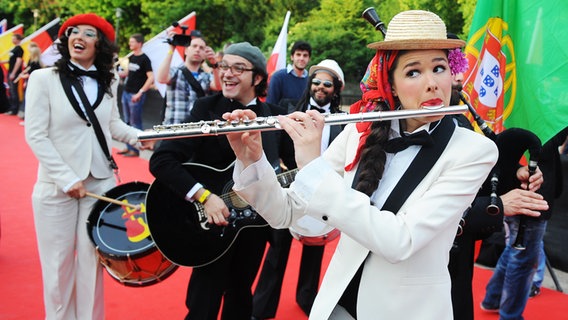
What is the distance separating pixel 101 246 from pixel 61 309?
0.52 m

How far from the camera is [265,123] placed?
194 centimetres

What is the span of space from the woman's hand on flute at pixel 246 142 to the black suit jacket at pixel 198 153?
1.19 metres

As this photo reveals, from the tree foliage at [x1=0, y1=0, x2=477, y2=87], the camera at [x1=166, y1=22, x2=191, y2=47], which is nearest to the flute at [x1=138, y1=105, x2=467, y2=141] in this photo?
the camera at [x1=166, y1=22, x2=191, y2=47]

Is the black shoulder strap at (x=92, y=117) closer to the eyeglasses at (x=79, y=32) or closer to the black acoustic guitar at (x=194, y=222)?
the eyeglasses at (x=79, y=32)

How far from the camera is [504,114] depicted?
3.70 metres

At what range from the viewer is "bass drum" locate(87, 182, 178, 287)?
3467mm

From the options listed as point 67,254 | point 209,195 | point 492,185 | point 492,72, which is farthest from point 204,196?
point 492,72

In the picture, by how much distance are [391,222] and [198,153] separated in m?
1.78

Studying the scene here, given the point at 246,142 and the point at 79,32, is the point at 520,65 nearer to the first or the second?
the point at 246,142

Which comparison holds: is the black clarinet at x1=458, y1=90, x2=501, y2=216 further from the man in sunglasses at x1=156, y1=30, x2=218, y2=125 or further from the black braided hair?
the man in sunglasses at x1=156, y1=30, x2=218, y2=125

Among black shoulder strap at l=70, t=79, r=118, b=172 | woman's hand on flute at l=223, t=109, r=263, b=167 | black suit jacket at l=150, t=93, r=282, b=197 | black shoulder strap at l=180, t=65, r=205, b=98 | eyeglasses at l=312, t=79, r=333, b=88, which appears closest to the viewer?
woman's hand on flute at l=223, t=109, r=263, b=167

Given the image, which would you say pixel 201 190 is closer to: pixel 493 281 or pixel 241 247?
pixel 241 247

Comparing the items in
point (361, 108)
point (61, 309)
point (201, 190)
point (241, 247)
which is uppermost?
point (361, 108)

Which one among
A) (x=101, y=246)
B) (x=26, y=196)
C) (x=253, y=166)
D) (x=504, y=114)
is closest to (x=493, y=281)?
(x=504, y=114)
